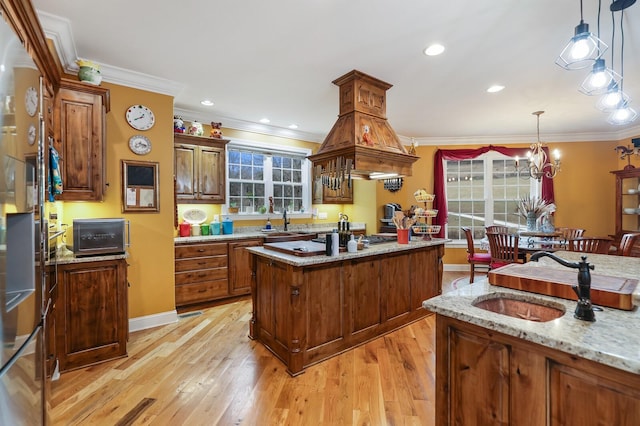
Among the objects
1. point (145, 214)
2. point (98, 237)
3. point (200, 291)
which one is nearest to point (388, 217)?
point (200, 291)

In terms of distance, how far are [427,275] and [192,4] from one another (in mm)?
3440

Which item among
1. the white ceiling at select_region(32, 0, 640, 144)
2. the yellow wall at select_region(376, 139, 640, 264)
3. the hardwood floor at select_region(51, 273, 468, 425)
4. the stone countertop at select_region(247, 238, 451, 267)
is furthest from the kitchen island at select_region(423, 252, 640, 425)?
the yellow wall at select_region(376, 139, 640, 264)

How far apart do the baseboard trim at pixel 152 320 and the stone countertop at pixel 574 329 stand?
312 centimetres

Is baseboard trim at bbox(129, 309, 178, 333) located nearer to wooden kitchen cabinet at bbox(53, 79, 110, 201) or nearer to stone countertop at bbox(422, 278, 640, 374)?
wooden kitchen cabinet at bbox(53, 79, 110, 201)

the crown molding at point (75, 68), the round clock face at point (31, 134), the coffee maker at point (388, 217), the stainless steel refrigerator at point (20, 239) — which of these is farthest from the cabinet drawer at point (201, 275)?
the coffee maker at point (388, 217)

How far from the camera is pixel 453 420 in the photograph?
1.30 m

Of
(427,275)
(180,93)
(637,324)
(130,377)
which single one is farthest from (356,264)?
(180,93)

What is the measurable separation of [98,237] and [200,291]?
1695 millimetres

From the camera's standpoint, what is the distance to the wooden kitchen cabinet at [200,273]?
382cm

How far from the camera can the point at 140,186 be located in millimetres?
3205

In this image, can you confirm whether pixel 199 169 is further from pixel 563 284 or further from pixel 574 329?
pixel 574 329

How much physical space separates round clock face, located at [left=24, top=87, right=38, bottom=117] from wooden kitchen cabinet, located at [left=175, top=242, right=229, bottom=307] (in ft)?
9.31

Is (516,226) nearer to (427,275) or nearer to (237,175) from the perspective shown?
(427,275)

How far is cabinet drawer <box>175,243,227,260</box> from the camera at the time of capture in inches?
151
